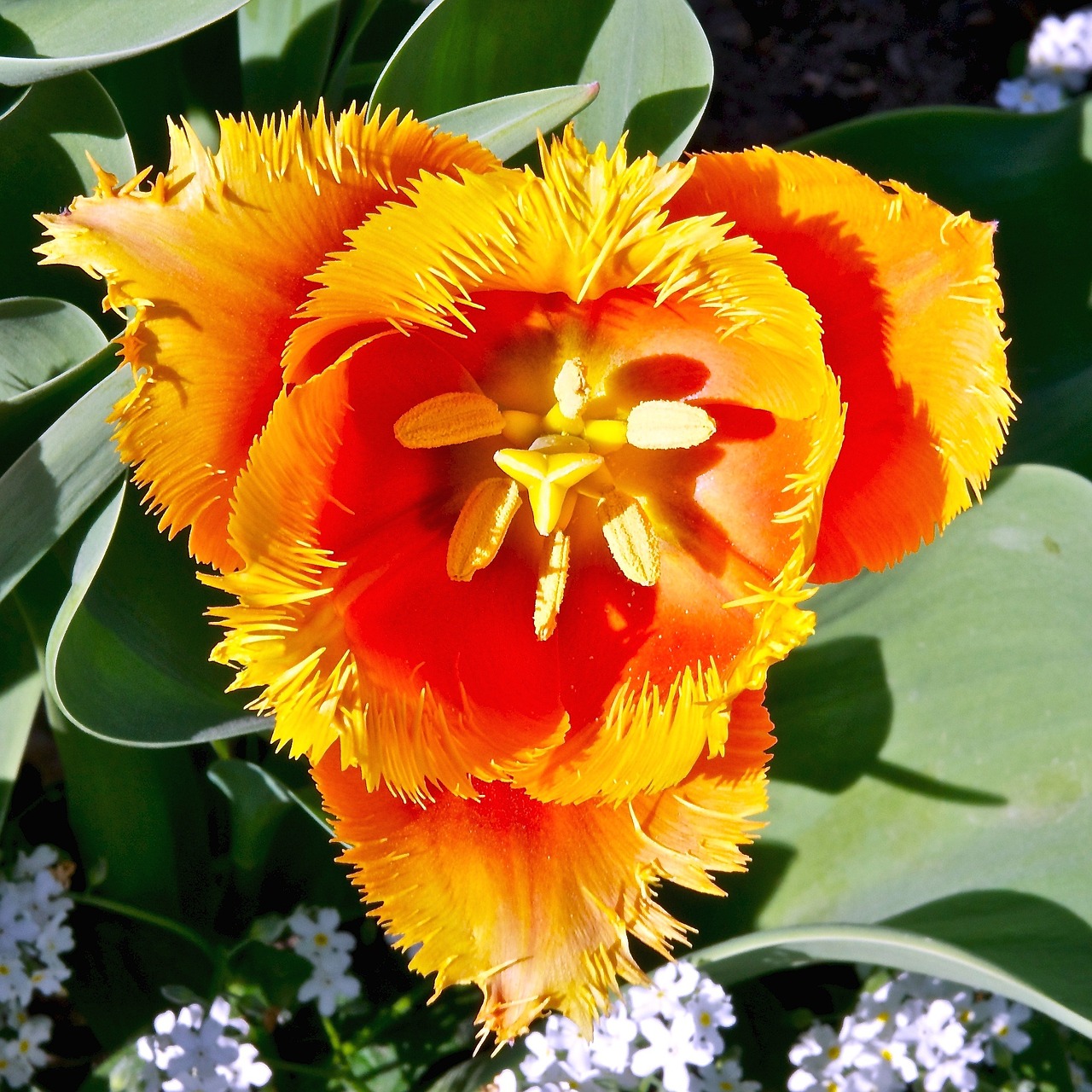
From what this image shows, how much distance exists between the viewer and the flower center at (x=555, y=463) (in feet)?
3.42

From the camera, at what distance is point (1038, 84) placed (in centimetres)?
210

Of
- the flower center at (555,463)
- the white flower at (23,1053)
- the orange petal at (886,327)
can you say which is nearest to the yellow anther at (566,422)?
the flower center at (555,463)

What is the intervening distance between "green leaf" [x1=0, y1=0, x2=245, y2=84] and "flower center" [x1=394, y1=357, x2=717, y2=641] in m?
0.38

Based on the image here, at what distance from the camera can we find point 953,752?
129 cm

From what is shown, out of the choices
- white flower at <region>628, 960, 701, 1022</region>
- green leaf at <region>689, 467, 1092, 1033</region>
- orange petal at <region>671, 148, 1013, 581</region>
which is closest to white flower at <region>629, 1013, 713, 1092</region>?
white flower at <region>628, 960, 701, 1022</region>

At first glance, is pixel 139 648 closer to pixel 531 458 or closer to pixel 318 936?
pixel 531 458

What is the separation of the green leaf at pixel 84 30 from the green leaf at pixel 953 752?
915 mm

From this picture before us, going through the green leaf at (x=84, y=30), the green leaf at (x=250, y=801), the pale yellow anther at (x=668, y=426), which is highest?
the green leaf at (x=84, y=30)

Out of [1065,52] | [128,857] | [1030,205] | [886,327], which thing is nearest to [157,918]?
[128,857]

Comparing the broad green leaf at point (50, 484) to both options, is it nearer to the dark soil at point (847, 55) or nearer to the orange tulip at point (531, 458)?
the orange tulip at point (531, 458)

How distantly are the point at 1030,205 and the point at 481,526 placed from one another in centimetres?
86

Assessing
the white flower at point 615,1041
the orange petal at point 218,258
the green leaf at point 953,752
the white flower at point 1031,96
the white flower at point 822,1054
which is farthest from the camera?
the white flower at point 1031,96

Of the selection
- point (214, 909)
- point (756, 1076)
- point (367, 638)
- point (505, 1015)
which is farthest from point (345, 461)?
point (756, 1076)

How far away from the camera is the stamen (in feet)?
3.35
